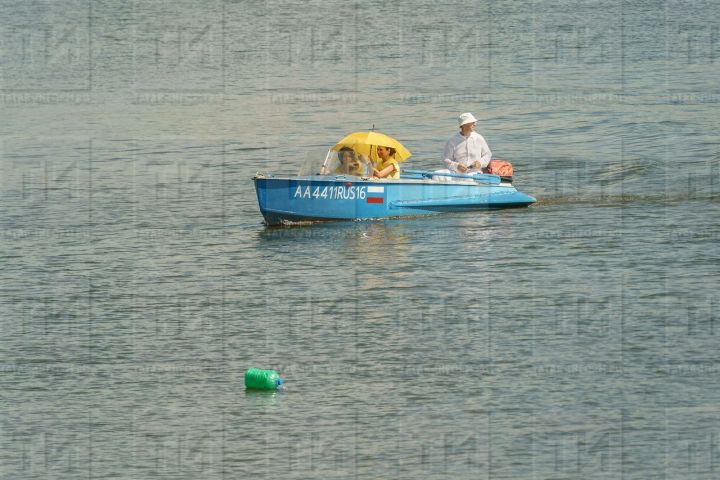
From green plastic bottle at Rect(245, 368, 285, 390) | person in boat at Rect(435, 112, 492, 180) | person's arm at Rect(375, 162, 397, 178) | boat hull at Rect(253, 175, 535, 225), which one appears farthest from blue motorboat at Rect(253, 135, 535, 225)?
green plastic bottle at Rect(245, 368, 285, 390)

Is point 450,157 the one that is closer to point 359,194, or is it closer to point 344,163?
point 359,194

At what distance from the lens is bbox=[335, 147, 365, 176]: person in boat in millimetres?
33844

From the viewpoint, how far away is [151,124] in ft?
165

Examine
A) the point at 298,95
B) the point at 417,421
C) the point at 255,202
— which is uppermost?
the point at 298,95

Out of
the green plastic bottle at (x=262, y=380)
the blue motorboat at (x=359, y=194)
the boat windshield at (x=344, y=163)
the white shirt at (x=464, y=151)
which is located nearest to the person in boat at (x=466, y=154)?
the white shirt at (x=464, y=151)

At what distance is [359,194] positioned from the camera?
33938 millimetres

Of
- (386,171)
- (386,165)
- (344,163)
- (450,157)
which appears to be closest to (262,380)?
(344,163)

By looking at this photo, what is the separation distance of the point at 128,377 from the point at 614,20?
48394mm

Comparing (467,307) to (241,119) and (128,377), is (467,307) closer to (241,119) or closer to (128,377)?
(128,377)

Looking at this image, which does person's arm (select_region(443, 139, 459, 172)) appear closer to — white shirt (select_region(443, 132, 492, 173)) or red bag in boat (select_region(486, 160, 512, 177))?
white shirt (select_region(443, 132, 492, 173))

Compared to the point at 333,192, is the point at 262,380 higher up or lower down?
lower down

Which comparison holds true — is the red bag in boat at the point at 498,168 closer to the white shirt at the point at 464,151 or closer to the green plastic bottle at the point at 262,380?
the white shirt at the point at 464,151

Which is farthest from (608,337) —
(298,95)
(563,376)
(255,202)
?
(298,95)

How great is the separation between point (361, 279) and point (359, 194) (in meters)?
4.75
